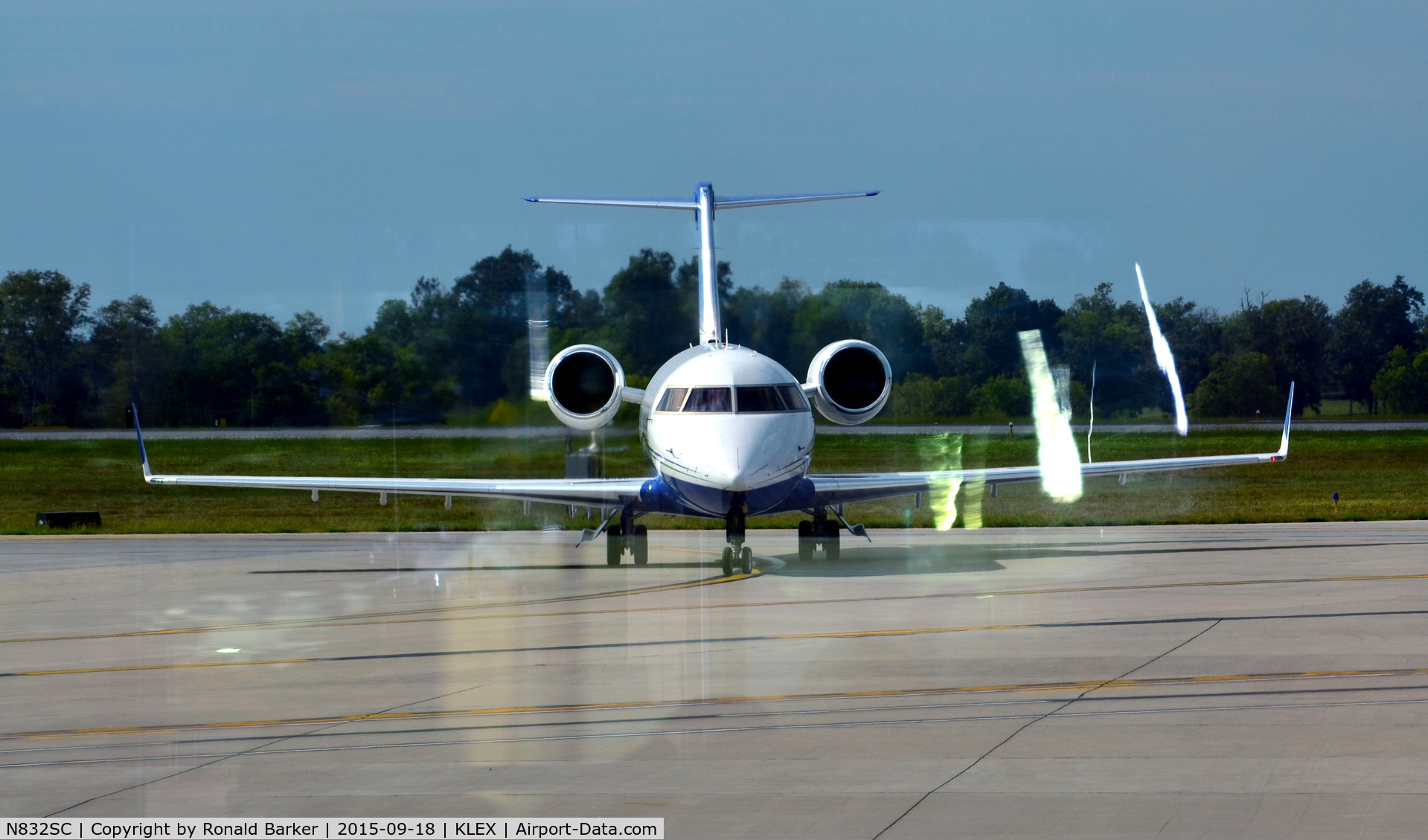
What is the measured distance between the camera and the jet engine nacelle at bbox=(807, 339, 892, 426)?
2247cm

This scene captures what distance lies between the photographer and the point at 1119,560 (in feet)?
71.2

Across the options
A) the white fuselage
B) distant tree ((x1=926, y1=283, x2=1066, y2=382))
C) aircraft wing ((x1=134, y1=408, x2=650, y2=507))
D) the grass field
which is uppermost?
distant tree ((x1=926, y1=283, x2=1066, y2=382))

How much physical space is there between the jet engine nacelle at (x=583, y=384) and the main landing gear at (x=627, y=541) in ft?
6.18

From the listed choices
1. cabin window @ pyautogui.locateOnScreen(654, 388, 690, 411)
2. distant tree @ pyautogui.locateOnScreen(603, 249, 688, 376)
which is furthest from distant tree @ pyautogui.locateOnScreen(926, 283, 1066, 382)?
cabin window @ pyautogui.locateOnScreen(654, 388, 690, 411)

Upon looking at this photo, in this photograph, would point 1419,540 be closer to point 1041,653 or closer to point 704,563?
point 704,563

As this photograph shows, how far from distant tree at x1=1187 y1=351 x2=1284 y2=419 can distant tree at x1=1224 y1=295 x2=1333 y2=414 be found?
61 cm

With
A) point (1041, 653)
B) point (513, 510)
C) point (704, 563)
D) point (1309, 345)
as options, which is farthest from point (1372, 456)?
point (1041, 653)

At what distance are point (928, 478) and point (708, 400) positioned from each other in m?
4.94

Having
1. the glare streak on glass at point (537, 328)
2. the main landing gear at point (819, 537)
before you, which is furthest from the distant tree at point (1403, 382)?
the glare streak on glass at point (537, 328)

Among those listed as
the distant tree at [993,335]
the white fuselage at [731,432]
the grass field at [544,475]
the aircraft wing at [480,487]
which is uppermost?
the distant tree at [993,335]

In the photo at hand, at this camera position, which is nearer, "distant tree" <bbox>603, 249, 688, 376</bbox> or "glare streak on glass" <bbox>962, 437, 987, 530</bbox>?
"glare streak on glass" <bbox>962, 437, 987, 530</bbox>

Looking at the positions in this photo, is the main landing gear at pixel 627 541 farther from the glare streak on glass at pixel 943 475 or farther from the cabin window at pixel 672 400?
the glare streak on glass at pixel 943 475

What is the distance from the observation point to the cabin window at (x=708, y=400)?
1944 centimetres

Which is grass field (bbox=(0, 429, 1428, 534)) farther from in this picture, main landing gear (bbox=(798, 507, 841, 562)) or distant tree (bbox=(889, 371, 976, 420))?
main landing gear (bbox=(798, 507, 841, 562))
